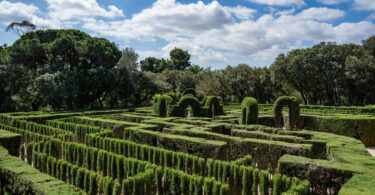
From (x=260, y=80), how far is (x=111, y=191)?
39.5m

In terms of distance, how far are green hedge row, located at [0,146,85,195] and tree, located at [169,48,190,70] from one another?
6542 cm

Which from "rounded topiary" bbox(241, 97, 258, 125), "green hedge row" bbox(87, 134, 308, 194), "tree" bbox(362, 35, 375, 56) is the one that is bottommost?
"green hedge row" bbox(87, 134, 308, 194)

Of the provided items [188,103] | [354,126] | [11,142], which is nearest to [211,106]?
[188,103]

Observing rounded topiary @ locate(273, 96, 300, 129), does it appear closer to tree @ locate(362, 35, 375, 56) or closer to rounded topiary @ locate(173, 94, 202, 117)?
rounded topiary @ locate(173, 94, 202, 117)

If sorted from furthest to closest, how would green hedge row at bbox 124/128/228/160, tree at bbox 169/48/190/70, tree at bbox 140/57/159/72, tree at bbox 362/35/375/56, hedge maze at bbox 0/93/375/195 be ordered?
tree at bbox 169/48/190/70
tree at bbox 140/57/159/72
tree at bbox 362/35/375/56
green hedge row at bbox 124/128/228/160
hedge maze at bbox 0/93/375/195

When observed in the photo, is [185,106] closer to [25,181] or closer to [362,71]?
[25,181]

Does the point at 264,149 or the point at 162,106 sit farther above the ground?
the point at 162,106

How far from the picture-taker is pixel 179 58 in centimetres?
7362

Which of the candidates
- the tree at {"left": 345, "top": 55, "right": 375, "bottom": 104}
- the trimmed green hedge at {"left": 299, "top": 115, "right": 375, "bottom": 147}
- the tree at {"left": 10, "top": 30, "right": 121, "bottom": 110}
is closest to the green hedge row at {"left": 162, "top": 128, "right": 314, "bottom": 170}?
the trimmed green hedge at {"left": 299, "top": 115, "right": 375, "bottom": 147}

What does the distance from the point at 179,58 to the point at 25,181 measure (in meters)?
69.4

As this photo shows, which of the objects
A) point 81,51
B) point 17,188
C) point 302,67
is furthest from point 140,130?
point 302,67

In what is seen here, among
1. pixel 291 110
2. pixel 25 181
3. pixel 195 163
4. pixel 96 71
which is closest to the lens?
pixel 25 181

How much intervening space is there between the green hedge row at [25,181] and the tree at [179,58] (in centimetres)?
6542

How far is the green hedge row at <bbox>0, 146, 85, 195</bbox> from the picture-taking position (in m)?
5.50
